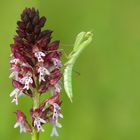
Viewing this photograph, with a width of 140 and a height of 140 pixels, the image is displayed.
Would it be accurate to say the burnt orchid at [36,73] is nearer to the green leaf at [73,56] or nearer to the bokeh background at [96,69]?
the green leaf at [73,56]

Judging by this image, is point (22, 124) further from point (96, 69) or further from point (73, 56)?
point (96, 69)

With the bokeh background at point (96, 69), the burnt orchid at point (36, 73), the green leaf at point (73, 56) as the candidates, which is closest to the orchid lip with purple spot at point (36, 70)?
the burnt orchid at point (36, 73)

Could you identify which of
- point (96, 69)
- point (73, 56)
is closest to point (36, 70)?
point (73, 56)

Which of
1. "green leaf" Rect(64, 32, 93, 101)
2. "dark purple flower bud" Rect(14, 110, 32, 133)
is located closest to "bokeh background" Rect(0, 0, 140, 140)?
"green leaf" Rect(64, 32, 93, 101)

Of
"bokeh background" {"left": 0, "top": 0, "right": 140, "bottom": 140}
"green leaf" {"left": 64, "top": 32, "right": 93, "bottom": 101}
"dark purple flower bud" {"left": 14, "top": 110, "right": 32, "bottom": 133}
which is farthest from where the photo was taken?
"bokeh background" {"left": 0, "top": 0, "right": 140, "bottom": 140}

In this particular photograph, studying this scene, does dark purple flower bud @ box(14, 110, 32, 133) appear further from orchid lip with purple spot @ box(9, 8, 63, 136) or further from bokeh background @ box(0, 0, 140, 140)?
bokeh background @ box(0, 0, 140, 140)

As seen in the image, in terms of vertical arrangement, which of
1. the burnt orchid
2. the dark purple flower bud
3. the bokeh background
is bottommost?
the dark purple flower bud

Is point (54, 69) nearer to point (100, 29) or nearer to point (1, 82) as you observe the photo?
point (1, 82)

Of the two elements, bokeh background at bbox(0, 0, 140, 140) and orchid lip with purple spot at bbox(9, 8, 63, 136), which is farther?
bokeh background at bbox(0, 0, 140, 140)
